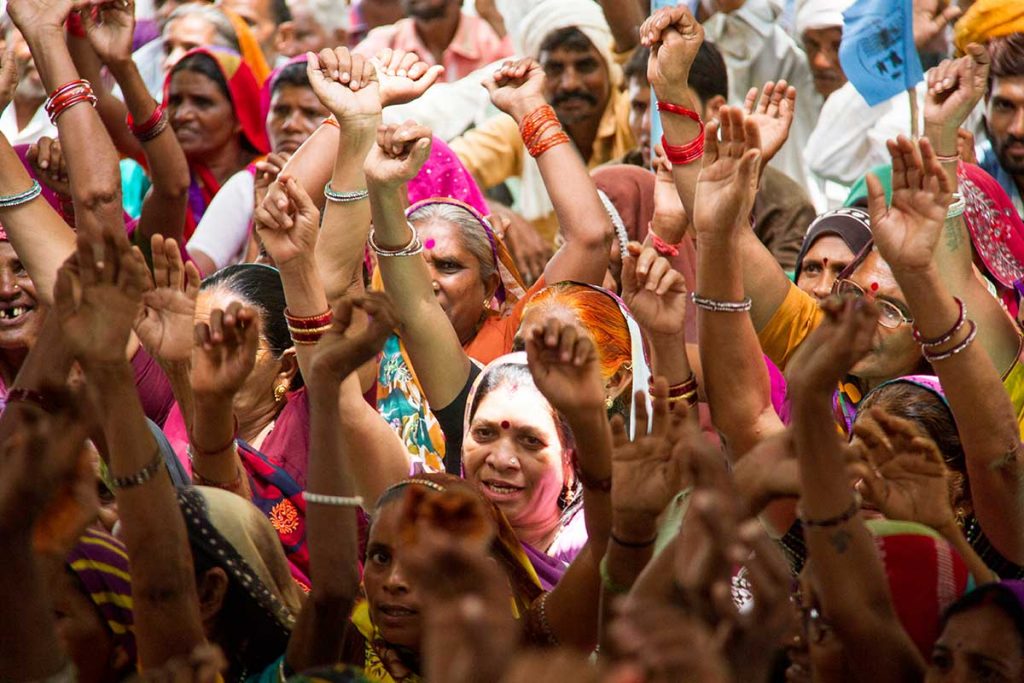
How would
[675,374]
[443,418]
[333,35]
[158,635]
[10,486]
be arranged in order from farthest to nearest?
1. [333,35]
2. [443,418]
3. [675,374]
4. [158,635]
5. [10,486]

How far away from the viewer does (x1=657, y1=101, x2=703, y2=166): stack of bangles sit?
3.92 metres

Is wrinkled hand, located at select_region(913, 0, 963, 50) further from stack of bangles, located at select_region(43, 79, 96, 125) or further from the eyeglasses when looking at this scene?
stack of bangles, located at select_region(43, 79, 96, 125)

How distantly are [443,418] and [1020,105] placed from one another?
2010 mm

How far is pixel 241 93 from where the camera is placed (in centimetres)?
612

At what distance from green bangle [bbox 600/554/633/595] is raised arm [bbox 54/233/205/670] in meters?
0.63

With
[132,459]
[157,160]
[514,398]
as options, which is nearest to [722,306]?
[514,398]

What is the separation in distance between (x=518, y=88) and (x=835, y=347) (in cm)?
208

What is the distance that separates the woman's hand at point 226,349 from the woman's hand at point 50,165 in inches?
61.0

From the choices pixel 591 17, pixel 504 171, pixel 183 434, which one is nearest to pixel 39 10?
pixel 183 434

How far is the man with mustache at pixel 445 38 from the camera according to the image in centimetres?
681

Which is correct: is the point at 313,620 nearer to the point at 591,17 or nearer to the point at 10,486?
the point at 10,486

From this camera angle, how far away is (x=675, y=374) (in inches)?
128

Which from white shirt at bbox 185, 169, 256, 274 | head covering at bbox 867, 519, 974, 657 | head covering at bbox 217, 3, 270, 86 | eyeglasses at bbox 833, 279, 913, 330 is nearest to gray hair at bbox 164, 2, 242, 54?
head covering at bbox 217, 3, 270, 86

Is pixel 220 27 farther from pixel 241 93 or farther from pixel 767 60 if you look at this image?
pixel 767 60
